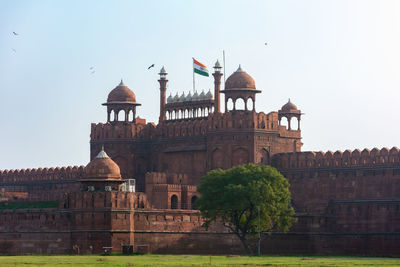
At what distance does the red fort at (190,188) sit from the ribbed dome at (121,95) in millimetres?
96

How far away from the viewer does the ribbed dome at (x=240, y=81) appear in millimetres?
88375

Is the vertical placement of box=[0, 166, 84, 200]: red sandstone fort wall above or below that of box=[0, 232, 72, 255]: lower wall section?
above

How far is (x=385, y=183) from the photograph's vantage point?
8175cm

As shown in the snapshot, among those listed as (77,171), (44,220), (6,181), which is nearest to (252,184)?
(44,220)

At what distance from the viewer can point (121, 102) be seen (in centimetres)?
9362

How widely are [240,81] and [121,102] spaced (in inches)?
407

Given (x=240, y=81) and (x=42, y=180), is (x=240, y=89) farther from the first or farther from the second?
(x=42, y=180)

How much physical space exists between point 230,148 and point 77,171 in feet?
45.8

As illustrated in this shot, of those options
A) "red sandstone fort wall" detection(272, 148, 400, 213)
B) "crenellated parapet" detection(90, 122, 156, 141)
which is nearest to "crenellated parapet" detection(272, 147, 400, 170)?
"red sandstone fort wall" detection(272, 148, 400, 213)

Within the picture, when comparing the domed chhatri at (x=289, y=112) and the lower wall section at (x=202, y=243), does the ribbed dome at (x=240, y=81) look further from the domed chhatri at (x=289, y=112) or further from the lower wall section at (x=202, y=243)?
the lower wall section at (x=202, y=243)

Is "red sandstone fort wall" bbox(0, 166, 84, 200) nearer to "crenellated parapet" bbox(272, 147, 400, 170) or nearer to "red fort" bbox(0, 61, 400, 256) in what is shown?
"red fort" bbox(0, 61, 400, 256)

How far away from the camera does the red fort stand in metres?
77.8

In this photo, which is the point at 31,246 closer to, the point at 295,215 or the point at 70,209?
the point at 70,209

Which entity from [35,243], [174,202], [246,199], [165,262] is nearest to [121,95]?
[174,202]
